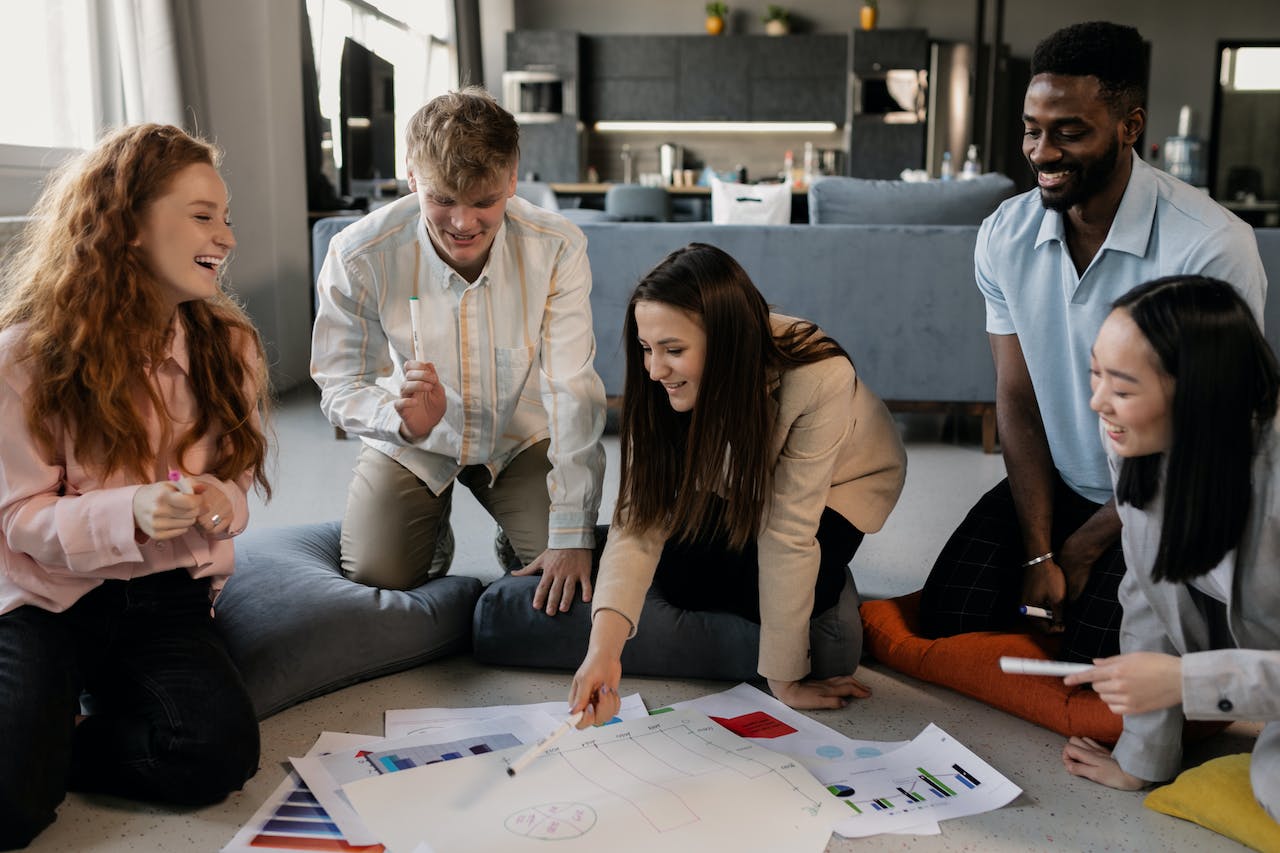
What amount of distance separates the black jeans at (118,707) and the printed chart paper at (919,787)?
0.72 meters

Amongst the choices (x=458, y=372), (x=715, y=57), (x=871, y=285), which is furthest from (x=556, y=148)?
(x=458, y=372)

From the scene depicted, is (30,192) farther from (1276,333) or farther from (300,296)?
(1276,333)

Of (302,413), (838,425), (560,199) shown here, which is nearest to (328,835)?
(838,425)

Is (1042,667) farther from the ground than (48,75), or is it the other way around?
(48,75)

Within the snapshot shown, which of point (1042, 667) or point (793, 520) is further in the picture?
point (793, 520)

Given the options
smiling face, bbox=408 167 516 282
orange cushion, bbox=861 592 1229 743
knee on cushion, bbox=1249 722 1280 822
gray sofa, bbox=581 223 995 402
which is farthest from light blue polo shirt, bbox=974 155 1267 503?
gray sofa, bbox=581 223 995 402

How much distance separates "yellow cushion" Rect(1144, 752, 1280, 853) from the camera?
49.9 inches

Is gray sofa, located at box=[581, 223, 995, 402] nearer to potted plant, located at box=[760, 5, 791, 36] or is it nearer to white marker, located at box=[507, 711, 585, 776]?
white marker, located at box=[507, 711, 585, 776]

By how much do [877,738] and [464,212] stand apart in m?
0.96

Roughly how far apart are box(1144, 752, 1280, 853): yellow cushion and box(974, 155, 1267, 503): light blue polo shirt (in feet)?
1.77

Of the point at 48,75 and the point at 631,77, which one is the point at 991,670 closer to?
the point at 48,75

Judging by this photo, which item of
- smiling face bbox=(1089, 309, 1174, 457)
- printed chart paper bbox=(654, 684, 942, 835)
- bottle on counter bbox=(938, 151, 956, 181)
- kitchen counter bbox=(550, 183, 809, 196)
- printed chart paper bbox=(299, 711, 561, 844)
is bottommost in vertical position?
printed chart paper bbox=(654, 684, 942, 835)

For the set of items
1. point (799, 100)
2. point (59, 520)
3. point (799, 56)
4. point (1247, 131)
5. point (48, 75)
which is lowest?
point (59, 520)

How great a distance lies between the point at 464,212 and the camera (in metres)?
1.71
